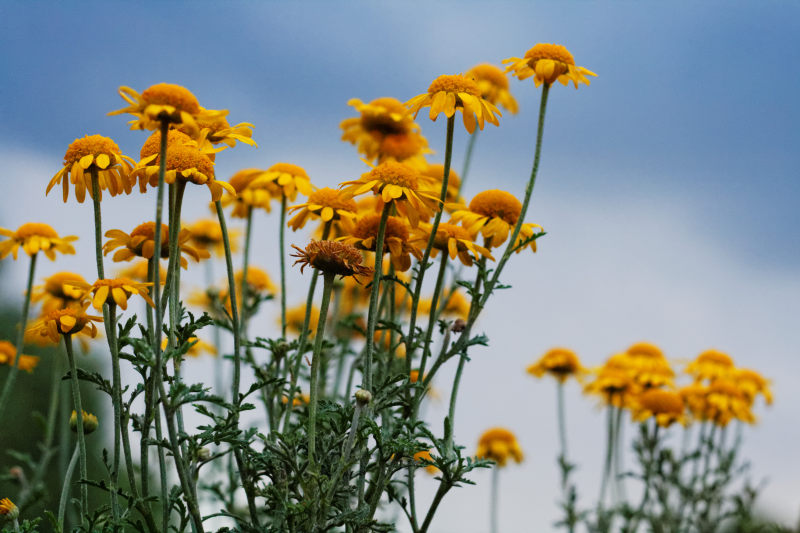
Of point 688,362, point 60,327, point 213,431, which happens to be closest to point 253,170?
point 60,327

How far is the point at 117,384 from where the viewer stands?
9.19 ft

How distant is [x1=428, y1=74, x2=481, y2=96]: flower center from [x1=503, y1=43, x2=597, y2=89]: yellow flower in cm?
31

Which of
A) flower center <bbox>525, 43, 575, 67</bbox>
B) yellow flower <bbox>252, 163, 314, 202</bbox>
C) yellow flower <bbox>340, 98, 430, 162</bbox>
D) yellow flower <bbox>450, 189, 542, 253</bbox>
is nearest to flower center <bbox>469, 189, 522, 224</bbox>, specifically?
yellow flower <bbox>450, 189, 542, 253</bbox>

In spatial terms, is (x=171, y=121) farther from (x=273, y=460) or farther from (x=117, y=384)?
(x=273, y=460)

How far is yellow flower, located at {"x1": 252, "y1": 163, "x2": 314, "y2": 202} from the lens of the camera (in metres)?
4.05

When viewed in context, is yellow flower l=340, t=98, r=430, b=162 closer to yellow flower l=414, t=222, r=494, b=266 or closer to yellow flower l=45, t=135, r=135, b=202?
yellow flower l=414, t=222, r=494, b=266

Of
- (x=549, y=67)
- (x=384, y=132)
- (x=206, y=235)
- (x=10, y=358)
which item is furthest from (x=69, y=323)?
(x=206, y=235)

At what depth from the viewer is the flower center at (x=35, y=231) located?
427cm

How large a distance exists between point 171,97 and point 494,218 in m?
1.56

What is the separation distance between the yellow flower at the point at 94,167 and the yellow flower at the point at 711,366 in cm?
535

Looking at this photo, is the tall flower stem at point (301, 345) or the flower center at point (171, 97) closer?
the flower center at point (171, 97)

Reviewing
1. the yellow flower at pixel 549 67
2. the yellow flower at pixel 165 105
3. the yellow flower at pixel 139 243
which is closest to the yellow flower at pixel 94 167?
the yellow flower at pixel 139 243

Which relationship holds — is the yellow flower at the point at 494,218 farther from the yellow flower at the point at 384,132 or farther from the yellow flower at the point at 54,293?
the yellow flower at the point at 54,293

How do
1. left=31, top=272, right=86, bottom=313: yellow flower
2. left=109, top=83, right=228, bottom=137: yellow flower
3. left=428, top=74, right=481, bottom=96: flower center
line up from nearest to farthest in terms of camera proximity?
1. left=109, top=83, right=228, bottom=137: yellow flower
2. left=428, top=74, right=481, bottom=96: flower center
3. left=31, top=272, right=86, bottom=313: yellow flower
